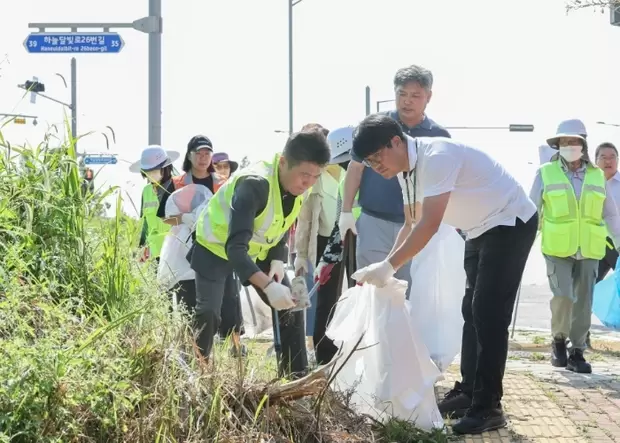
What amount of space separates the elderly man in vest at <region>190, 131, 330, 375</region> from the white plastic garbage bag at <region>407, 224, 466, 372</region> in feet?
2.89

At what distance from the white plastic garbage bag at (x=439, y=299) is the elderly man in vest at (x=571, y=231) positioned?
1989 millimetres

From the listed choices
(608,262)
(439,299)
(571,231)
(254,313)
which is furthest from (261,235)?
(608,262)

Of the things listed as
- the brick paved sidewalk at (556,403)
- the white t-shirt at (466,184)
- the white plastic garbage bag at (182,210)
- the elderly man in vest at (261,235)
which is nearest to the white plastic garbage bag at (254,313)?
the white plastic garbage bag at (182,210)

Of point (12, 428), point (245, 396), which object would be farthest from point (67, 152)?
point (12, 428)

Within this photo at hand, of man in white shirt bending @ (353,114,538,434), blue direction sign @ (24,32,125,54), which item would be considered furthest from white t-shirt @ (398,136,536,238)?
blue direction sign @ (24,32,125,54)

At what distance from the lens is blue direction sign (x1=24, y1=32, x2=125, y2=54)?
14492 mm

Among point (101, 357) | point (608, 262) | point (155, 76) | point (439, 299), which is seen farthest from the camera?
point (155, 76)

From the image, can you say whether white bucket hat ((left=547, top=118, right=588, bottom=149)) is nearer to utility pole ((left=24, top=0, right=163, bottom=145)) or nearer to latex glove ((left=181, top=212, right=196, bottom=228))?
latex glove ((left=181, top=212, right=196, bottom=228))

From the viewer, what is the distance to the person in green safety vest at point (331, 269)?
612cm

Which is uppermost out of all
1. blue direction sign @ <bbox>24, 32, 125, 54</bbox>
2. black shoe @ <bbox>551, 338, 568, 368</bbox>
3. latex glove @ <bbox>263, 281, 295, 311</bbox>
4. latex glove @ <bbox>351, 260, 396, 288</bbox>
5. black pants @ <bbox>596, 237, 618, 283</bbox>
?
blue direction sign @ <bbox>24, 32, 125, 54</bbox>

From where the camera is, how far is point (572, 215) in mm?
7707

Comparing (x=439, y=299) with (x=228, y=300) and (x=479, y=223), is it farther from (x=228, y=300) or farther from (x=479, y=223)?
(x=228, y=300)

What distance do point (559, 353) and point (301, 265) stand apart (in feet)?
7.45

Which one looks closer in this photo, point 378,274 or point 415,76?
point 378,274
